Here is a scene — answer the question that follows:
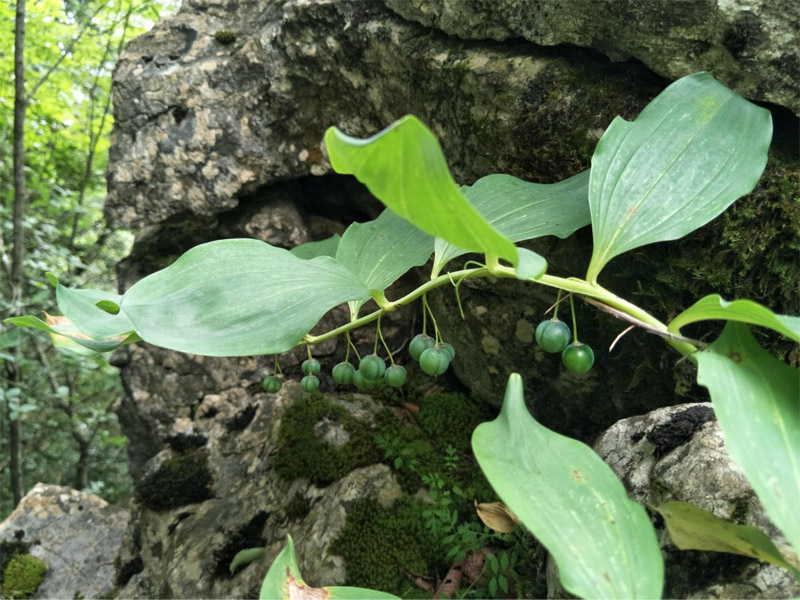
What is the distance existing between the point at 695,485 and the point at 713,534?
200 mm

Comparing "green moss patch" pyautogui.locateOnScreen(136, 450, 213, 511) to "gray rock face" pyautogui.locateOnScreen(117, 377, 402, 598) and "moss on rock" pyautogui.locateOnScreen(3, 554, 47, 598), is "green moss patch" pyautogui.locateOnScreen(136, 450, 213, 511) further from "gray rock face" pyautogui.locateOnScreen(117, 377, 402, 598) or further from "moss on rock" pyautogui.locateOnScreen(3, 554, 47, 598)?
"moss on rock" pyautogui.locateOnScreen(3, 554, 47, 598)

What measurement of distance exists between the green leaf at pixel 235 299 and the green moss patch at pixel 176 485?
132 cm

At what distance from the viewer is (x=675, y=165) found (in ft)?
2.60

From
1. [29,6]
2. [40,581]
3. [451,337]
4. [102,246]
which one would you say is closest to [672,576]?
[451,337]

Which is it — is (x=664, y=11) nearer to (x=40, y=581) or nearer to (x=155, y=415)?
(x=155, y=415)

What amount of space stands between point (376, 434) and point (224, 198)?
1089 millimetres

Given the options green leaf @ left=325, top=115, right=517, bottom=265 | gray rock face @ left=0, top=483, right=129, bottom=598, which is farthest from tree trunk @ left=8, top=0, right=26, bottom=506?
green leaf @ left=325, top=115, right=517, bottom=265

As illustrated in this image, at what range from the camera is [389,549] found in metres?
1.39

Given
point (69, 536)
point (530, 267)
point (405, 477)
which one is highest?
point (530, 267)

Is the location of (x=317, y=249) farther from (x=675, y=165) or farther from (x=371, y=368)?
(x=675, y=165)

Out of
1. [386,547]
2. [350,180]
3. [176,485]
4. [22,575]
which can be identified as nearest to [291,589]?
[386,547]

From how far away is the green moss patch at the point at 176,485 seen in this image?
1814 millimetres

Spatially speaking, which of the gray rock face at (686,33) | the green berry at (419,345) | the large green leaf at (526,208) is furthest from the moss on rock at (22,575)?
the gray rock face at (686,33)

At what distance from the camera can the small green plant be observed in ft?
1.67
